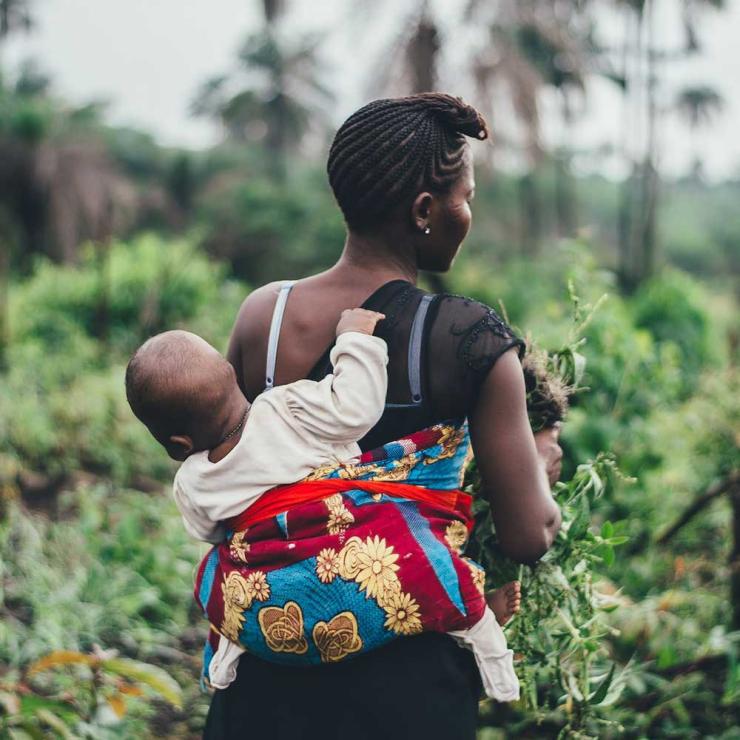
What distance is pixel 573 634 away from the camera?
1828 millimetres

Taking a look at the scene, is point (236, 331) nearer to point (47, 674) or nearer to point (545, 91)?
point (47, 674)

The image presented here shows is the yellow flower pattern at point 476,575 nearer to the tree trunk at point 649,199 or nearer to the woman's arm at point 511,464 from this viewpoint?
the woman's arm at point 511,464

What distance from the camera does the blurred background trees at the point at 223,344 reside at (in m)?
2.98

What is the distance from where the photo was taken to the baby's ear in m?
1.44

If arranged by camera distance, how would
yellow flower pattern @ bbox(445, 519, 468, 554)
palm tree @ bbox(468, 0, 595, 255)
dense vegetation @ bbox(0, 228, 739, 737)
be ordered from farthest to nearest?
1. palm tree @ bbox(468, 0, 595, 255)
2. dense vegetation @ bbox(0, 228, 739, 737)
3. yellow flower pattern @ bbox(445, 519, 468, 554)

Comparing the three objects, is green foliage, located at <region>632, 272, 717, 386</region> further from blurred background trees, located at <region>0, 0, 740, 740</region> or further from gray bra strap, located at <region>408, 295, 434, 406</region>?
gray bra strap, located at <region>408, 295, 434, 406</region>

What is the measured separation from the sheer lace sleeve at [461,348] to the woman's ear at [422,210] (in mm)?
143

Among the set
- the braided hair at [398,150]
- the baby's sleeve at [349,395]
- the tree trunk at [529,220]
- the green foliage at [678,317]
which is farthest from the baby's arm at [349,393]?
the tree trunk at [529,220]

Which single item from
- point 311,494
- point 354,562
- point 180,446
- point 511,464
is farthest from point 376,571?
point 180,446

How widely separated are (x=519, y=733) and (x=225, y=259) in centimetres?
1311

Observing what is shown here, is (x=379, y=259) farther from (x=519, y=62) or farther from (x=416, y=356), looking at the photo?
(x=519, y=62)

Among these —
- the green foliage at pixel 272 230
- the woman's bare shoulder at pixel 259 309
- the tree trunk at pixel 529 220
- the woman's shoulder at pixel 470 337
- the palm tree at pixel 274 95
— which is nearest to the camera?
the woman's shoulder at pixel 470 337

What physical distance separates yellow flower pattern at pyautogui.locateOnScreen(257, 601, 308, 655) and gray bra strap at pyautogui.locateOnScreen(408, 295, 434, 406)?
0.39m

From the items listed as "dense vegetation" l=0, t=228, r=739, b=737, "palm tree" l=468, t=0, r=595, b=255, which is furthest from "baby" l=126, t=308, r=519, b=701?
"palm tree" l=468, t=0, r=595, b=255
